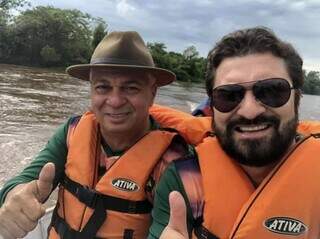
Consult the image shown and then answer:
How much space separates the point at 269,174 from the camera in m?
A: 1.58

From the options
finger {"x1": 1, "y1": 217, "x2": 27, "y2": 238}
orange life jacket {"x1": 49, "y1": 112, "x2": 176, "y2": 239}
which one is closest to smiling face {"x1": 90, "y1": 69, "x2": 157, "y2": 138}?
orange life jacket {"x1": 49, "y1": 112, "x2": 176, "y2": 239}

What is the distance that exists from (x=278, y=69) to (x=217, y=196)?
50 cm

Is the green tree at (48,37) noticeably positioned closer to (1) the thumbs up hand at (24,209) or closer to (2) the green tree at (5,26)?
(2) the green tree at (5,26)

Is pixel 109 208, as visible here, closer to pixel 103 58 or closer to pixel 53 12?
Answer: pixel 103 58

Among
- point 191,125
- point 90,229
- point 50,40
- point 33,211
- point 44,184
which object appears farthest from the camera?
point 50,40

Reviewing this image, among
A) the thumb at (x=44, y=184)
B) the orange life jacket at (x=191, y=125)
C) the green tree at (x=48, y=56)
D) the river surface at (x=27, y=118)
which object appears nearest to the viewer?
the thumb at (x=44, y=184)

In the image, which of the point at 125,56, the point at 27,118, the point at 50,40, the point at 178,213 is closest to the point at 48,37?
the point at 50,40

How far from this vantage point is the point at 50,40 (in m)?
37.7

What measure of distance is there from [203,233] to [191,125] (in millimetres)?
671

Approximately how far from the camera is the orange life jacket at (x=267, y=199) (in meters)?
1.49

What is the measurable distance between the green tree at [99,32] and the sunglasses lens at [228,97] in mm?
39290

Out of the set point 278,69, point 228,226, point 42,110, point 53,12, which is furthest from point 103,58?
point 53,12

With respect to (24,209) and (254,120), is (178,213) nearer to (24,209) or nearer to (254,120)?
(254,120)

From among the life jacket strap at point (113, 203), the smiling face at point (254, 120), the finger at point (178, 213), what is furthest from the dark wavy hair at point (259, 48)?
the life jacket strap at point (113, 203)
